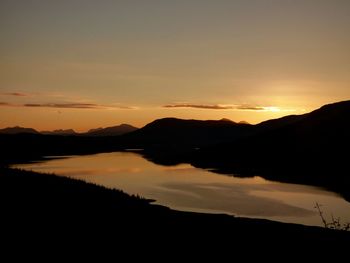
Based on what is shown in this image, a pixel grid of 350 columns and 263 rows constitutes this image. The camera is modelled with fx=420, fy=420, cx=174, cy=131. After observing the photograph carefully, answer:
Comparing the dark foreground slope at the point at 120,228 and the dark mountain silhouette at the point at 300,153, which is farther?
the dark mountain silhouette at the point at 300,153

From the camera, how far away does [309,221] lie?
35406mm

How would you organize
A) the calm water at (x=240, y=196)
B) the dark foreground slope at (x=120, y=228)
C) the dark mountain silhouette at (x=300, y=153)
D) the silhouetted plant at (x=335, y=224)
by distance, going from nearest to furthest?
the silhouetted plant at (x=335, y=224) → the dark foreground slope at (x=120, y=228) → the calm water at (x=240, y=196) → the dark mountain silhouette at (x=300, y=153)

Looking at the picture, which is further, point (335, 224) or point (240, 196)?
point (240, 196)

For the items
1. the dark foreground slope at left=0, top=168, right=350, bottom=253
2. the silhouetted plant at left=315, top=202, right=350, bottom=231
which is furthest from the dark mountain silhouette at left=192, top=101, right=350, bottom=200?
the dark foreground slope at left=0, top=168, right=350, bottom=253

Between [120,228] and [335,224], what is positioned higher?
[120,228]

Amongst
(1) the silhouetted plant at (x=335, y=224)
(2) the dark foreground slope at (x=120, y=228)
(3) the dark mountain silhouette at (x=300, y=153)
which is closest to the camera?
(1) the silhouetted plant at (x=335, y=224)

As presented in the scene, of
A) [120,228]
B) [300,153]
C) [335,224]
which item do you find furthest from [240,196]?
[300,153]

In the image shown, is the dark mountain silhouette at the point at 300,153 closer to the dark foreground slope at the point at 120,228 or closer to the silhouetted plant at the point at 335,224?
the silhouetted plant at the point at 335,224

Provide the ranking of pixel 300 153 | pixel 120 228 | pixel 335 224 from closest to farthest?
pixel 120 228 < pixel 335 224 < pixel 300 153

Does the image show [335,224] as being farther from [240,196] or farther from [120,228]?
[240,196]

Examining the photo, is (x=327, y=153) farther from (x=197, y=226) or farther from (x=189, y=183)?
(x=197, y=226)

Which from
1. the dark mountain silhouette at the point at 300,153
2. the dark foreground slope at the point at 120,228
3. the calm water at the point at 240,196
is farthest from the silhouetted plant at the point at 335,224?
the dark mountain silhouette at the point at 300,153

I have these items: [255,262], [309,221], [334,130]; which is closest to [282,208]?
[309,221]

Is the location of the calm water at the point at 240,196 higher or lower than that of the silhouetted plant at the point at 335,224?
lower
